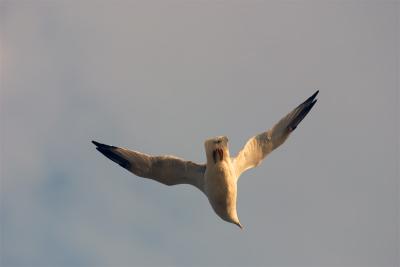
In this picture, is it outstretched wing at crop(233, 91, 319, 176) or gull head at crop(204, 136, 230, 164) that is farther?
outstretched wing at crop(233, 91, 319, 176)

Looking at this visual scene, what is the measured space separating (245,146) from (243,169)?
762 millimetres

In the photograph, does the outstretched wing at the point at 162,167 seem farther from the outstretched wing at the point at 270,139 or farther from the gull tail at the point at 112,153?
the outstretched wing at the point at 270,139

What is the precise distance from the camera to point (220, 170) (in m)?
20.7

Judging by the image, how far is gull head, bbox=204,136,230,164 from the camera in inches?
821

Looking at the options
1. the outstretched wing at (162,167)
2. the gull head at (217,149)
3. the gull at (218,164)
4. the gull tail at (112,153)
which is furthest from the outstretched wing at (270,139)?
the gull tail at (112,153)

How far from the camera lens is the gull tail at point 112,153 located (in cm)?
2216

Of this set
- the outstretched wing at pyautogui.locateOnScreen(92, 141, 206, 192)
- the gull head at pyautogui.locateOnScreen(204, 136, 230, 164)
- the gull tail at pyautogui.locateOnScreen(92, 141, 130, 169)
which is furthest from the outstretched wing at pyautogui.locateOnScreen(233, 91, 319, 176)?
the gull tail at pyautogui.locateOnScreen(92, 141, 130, 169)

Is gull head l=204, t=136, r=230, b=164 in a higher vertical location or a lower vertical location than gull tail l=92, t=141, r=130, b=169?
lower

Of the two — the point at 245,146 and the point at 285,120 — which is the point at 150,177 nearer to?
the point at 245,146

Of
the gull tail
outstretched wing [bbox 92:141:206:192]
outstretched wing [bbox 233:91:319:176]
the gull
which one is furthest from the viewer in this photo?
outstretched wing [bbox 233:91:319:176]

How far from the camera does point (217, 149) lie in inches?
821

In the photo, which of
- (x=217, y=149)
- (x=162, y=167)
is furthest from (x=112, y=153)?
(x=217, y=149)

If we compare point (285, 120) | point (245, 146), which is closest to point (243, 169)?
point (245, 146)

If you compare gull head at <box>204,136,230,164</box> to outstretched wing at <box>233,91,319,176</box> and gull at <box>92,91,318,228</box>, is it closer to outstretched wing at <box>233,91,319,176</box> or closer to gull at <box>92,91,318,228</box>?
gull at <box>92,91,318,228</box>
